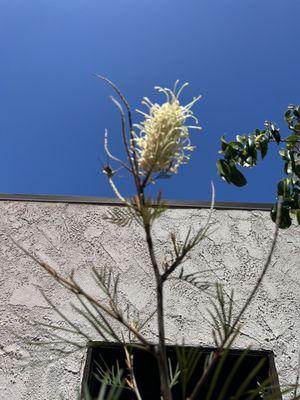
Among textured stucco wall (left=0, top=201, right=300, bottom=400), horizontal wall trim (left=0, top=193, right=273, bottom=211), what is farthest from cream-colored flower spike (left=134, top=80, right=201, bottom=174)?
horizontal wall trim (left=0, top=193, right=273, bottom=211)

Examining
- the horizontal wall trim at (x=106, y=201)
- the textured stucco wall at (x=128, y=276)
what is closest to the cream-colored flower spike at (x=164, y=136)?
the textured stucco wall at (x=128, y=276)

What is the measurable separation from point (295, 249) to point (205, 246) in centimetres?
50

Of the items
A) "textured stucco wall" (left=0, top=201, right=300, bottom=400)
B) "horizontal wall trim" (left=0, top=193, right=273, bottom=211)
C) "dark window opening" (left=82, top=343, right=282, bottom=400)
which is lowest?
"dark window opening" (left=82, top=343, right=282, bottom=400)

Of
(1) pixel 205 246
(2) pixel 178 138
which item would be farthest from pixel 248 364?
(2) pixel 178 138

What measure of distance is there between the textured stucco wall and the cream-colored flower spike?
5.34 ft

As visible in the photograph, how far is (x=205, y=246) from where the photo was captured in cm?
283

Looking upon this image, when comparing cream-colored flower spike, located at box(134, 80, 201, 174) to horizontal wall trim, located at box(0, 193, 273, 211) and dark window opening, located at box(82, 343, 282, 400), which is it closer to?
dark window opening, located at box(82, 343, 282, 400)

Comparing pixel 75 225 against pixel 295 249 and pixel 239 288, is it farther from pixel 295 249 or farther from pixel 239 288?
pixel 295 249

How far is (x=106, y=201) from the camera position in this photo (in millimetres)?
3092

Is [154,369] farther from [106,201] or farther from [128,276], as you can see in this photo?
[106,201]

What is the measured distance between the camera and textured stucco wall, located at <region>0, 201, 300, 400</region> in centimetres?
229

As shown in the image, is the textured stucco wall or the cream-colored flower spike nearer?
the cream-colored flower spike

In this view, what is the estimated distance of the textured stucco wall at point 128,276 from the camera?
229cm

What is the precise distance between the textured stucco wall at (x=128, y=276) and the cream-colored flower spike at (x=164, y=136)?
5.34 feet
